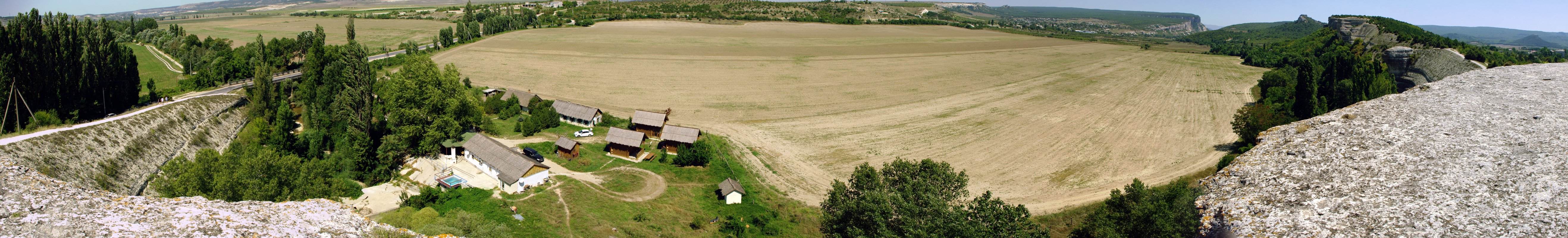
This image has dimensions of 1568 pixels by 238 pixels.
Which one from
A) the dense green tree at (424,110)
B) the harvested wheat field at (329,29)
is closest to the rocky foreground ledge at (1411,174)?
the dense green tree at (424,110)

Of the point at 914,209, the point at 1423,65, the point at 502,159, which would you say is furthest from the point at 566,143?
the point at 1423,65

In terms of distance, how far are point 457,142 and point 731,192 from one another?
706 inches

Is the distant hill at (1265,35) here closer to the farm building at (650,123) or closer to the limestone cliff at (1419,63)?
the limestone cliff at (1419,63)

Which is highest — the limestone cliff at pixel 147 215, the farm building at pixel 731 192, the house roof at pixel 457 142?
the limestone cliff at pixel 147 215

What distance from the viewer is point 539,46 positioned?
9312cm

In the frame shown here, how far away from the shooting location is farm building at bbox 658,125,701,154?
124 ft

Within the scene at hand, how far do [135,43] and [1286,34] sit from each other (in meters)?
233

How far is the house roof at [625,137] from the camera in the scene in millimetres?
36781

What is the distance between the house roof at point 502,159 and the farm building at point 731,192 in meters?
9.18

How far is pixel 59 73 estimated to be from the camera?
33.4 m

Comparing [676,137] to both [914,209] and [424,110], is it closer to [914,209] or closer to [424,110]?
[424,110]

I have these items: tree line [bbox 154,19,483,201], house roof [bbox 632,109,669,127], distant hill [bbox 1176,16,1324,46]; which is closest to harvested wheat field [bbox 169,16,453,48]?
tree line [bbox 154,19,483,201]

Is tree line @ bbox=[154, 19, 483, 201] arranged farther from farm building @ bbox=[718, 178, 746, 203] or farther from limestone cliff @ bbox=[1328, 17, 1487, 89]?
limestone cliff @ bbox=[1328, 17, 1487, 89]

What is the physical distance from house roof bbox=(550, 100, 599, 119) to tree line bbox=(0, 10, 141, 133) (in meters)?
24.2
